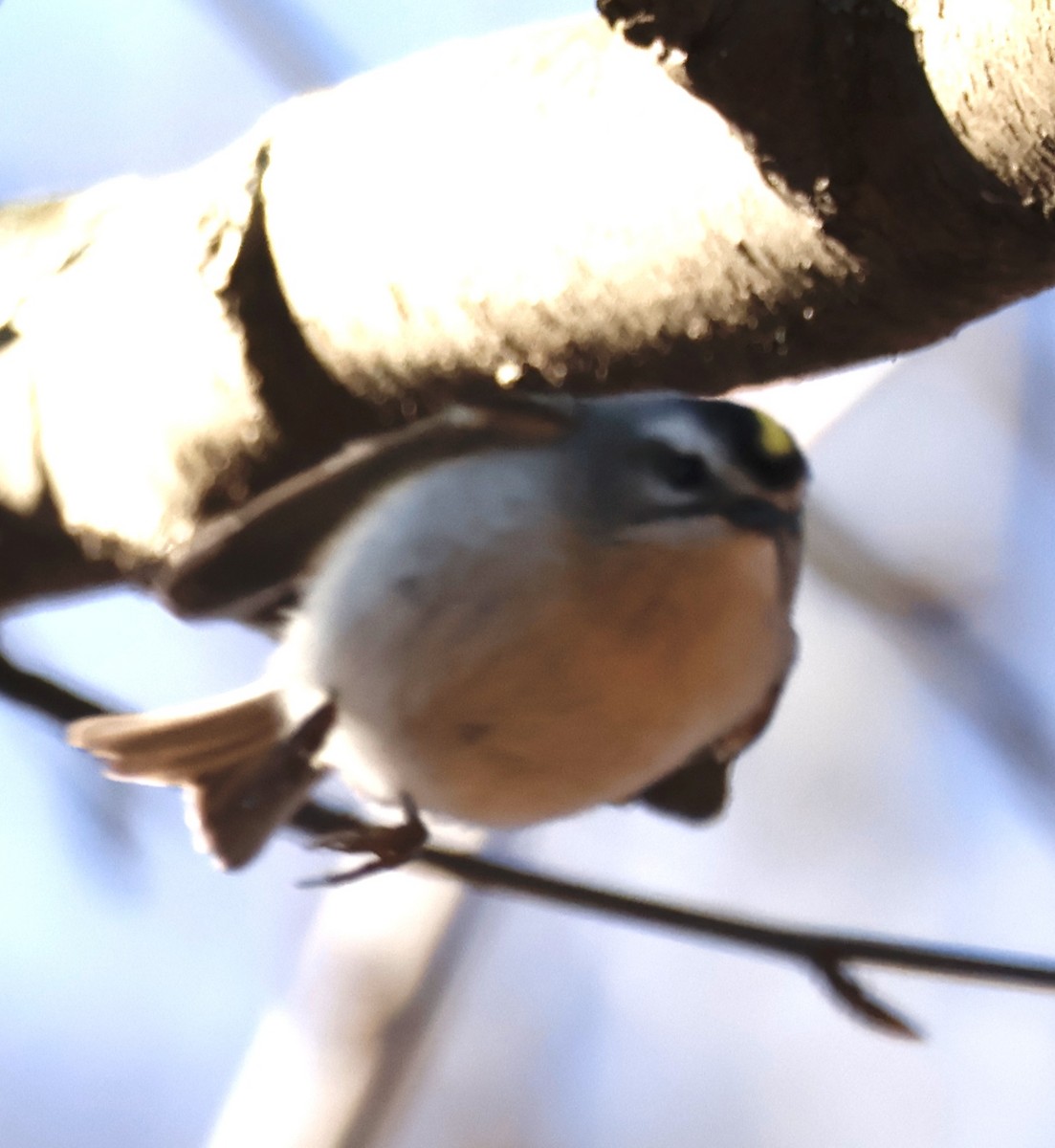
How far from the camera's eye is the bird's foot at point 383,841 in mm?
402

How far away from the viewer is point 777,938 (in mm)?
412

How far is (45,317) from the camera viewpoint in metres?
0.53

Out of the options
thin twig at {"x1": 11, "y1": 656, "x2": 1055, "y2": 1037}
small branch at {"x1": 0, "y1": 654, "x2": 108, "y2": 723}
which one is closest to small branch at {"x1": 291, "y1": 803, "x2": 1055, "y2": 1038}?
thin twig at {"x1": 11, "y1": 656, "x2": 1055, "y2": 1037}

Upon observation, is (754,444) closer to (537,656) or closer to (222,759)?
(537,656)

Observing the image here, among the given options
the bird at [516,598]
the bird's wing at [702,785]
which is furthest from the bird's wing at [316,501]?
the bird's wing at [702,785]

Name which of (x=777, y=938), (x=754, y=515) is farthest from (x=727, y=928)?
(x=754, y=515)

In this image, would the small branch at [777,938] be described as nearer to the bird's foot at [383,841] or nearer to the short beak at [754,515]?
the bird's foot at [383,841]

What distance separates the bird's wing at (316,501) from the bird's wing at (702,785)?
128 mm

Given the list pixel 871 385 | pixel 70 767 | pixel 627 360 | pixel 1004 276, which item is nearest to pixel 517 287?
pixel 627 360

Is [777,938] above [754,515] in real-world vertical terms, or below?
below

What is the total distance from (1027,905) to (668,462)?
4.25 feet

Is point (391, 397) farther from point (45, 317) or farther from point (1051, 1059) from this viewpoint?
point (1051, 1059)

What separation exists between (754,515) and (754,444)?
0.8 inches

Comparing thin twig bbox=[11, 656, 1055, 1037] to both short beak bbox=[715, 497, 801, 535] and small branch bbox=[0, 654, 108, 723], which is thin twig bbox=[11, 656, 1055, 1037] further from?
short beak bbox=[715, 497, 801, 535]
